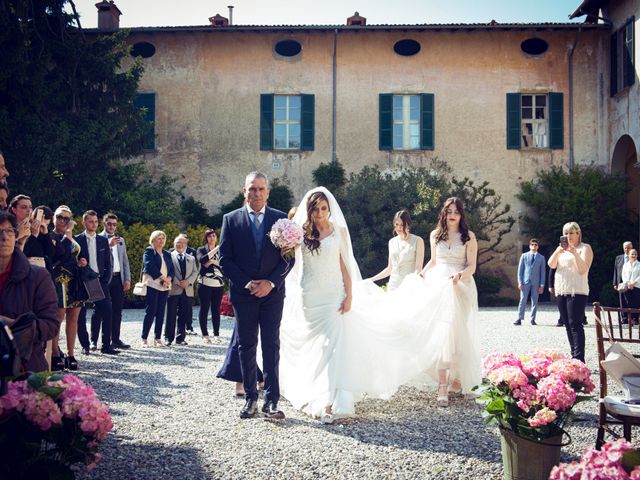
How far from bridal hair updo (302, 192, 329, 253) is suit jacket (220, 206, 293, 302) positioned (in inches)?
17.3

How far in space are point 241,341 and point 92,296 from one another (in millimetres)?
3271

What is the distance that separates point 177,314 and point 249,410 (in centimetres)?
591

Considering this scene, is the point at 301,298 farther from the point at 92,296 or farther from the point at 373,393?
the point at 92,296

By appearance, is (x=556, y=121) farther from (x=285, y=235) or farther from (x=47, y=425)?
(x=47, y=425)

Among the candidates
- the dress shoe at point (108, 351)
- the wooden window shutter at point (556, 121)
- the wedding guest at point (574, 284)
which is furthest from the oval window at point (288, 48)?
the wedding guest at point (574, 284)

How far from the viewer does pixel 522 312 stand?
14.5m

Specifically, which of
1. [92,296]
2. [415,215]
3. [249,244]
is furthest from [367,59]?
[249,244]

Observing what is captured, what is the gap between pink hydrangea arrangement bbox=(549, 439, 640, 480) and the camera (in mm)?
2227

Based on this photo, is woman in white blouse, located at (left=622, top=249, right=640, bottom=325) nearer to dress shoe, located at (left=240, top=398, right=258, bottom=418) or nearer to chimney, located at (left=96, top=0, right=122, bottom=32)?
dress shoe, located at (left=240, top=398, right=258, bottom=418)

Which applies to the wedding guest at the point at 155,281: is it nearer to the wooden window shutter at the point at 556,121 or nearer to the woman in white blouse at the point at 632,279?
the woman in white blouse at the point at 632,279

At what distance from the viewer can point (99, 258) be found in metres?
9.20

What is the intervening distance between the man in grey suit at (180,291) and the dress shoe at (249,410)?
5.24 m

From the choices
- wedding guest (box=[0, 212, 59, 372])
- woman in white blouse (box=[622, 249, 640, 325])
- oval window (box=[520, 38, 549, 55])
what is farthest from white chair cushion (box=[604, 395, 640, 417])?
oval window (box=[520, 38, 549, 55])

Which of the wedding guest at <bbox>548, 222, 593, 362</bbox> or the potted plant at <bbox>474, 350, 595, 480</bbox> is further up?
the wedding guest at <bbox>548, 222, 593, 362</bbox>
